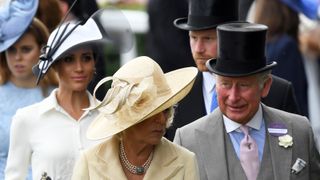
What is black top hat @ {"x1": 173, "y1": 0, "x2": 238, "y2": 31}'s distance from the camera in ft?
31.6

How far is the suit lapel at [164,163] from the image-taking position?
26.5ft

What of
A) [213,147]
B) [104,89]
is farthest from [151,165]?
[104,89]

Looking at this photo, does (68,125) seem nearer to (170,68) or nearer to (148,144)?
(148,144)

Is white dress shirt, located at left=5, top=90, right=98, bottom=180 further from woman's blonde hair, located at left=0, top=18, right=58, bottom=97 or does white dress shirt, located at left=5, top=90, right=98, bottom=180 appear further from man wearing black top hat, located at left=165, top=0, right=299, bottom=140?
woman's blonde hair, located at left=0, top=18, right=58, bottom=97

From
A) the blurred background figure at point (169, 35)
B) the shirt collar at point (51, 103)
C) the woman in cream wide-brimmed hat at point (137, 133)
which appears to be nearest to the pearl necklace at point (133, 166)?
the woman in cream wide-brimmed hat at point (137, 133)

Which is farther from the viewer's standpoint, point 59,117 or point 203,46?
point 203,46

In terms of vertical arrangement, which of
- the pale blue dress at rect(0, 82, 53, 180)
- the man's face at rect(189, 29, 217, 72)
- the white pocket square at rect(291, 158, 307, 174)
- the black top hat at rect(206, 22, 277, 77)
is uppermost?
the black top hat at rect(206, 22, 277, 77)

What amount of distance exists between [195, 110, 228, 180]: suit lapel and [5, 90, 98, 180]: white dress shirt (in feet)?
2.79

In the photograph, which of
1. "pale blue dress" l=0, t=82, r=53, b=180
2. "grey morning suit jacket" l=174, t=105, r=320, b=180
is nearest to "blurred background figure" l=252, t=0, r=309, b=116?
"pale blue dress" l=0, t=82, r=53, b=180

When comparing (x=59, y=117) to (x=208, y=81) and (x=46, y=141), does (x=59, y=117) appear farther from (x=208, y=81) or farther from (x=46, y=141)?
(x=208, y=81)

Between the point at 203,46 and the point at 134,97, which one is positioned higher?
the point at 134,97

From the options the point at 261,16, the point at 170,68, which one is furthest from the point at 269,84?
the point at 170,68

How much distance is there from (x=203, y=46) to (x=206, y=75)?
29 centimetres

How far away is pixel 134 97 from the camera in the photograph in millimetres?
8039
